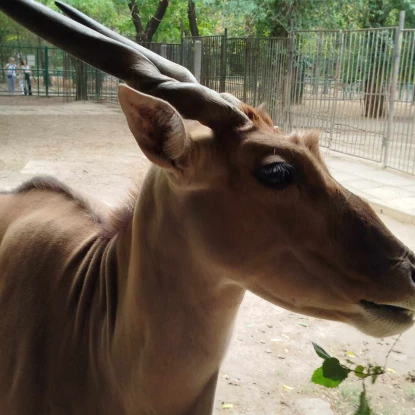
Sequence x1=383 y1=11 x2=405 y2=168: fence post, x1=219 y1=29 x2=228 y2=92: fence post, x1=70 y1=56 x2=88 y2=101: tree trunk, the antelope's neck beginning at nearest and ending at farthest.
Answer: the antelope's neck < x1=383 y1=11 x2=405 y2=168: fence post < x1=219 y1=29 x2=228 y2=92: fence post < x1=70 y1=56 x2=88 y2=101: tree trunk

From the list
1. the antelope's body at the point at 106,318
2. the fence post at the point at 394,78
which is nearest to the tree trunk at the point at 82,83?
Result: the fence post at the point at 394,78

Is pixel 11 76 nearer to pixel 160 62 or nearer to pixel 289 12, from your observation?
pixel 289 12

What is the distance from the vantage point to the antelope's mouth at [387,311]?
1.81 metres

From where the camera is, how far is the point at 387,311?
1.81 meters

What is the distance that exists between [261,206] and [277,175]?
0.11m

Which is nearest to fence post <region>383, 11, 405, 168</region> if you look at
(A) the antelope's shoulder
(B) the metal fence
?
(A) the antelope's shoulder

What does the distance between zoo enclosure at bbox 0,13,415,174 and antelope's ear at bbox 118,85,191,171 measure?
10127 millimetres

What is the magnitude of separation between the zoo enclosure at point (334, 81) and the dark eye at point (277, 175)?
9966mm

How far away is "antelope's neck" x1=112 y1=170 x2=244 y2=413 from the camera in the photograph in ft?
6.64

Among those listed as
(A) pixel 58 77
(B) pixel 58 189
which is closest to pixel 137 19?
(A) pixel 58 77

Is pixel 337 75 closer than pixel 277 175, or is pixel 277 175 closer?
pixel 277 175

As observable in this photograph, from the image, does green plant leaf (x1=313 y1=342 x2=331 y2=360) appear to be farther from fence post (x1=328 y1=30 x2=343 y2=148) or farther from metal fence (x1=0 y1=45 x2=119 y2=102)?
metal fence (x1=0 y1=45 x2=119 y2=102)

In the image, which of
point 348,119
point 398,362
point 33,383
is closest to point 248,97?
point 348,119

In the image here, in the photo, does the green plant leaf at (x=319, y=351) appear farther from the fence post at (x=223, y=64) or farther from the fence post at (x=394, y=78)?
the fence post at (x=223, y=64)
